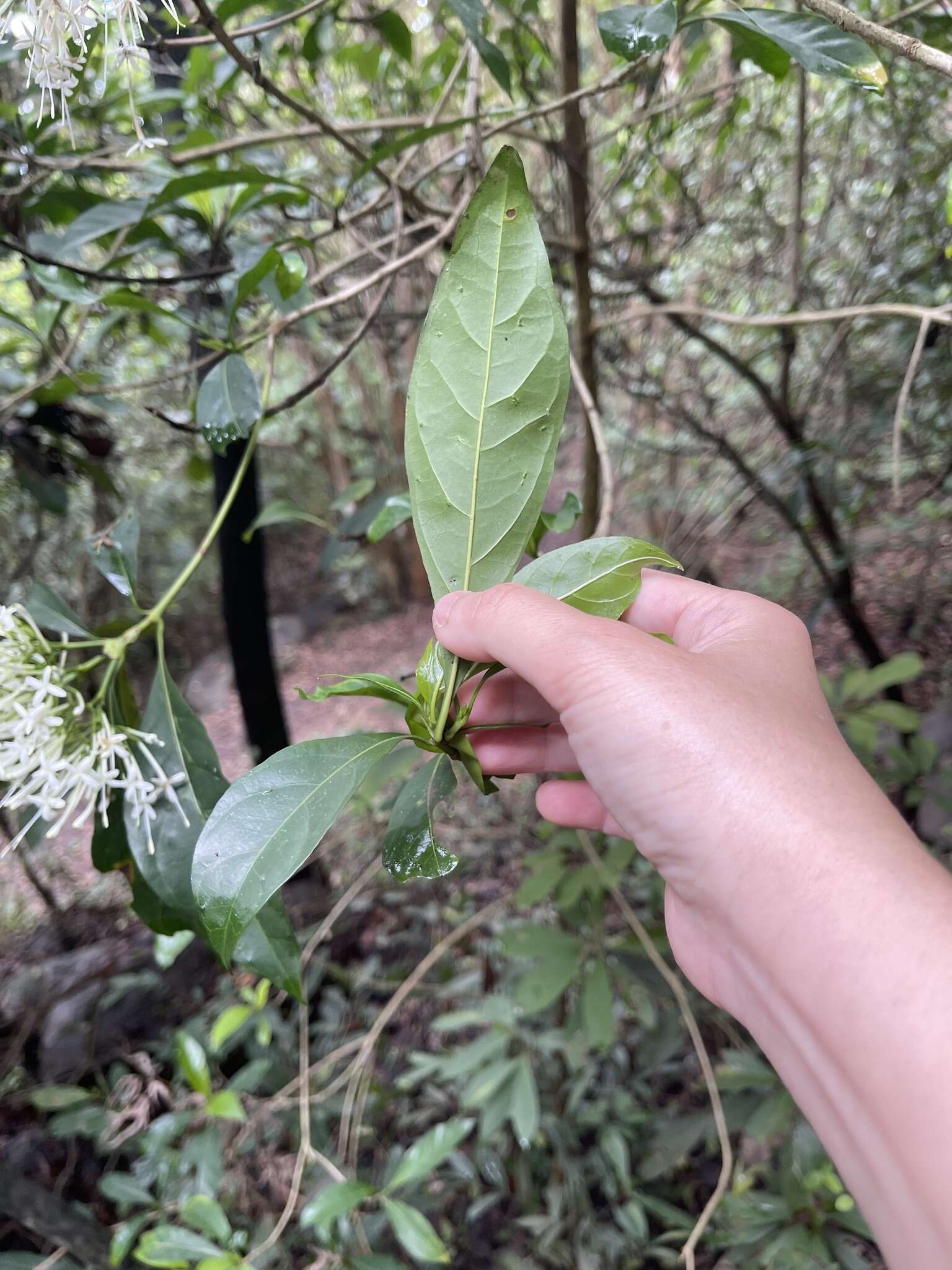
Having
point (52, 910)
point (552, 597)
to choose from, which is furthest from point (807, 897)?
point (52, 910)

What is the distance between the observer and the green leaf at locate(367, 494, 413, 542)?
2.55 ft

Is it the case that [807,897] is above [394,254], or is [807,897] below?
below

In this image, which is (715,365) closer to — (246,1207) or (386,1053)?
(386,1053)

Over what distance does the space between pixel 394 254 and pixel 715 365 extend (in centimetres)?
224

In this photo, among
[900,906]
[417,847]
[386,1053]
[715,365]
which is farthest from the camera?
[715,365]

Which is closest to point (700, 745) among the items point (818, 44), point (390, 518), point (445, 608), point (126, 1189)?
point (445, 608)

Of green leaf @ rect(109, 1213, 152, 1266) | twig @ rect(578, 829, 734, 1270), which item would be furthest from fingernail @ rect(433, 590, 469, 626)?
green leaf @ rect(109, 1213, 152, 1266)

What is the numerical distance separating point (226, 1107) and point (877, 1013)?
1.09m

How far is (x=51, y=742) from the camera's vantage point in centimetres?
56

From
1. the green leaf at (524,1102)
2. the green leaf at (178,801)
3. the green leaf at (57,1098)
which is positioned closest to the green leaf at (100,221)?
the green leaf at (178,801)

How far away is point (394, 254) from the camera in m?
0.77

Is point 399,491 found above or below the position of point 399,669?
above

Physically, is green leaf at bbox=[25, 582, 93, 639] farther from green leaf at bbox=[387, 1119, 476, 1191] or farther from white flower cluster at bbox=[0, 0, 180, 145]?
green leaf at bbox=[387, 1119, 476, 1191]

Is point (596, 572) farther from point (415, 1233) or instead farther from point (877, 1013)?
point (415, 1233)
